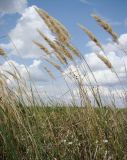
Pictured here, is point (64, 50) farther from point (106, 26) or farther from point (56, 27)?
point (106, 26)

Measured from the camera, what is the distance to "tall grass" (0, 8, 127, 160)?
3.57 metres

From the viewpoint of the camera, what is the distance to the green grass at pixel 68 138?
11.5ft

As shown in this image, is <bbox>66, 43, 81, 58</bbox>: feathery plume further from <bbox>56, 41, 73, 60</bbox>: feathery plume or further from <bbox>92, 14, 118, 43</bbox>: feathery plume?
<bbox>92, 14, 118, 43</bbox>: feathery plume

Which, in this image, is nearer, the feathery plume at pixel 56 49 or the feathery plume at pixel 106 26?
the feathery plume at pixel 56 49

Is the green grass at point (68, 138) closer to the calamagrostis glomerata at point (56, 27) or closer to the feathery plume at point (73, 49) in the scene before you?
the feathery plume at point (73, 49)

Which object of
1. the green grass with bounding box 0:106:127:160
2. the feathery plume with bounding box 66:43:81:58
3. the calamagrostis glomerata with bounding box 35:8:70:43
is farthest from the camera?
the feathery plume with bounding box 66:43:81:58

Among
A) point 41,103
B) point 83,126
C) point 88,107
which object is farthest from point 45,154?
point 41,103

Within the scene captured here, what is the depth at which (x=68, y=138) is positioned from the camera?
4184 mm

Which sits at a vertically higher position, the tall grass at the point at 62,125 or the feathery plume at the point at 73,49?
the feathery plume at the point at 73,49

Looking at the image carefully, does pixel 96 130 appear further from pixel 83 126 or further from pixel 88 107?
pixel 88 107

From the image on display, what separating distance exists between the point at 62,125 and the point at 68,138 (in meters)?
0.43

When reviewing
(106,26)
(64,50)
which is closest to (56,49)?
(64,50)

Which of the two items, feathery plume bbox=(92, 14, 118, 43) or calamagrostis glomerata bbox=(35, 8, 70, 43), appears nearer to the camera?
calamagrostis glomerata bbox=(35, 8, 70, 43)

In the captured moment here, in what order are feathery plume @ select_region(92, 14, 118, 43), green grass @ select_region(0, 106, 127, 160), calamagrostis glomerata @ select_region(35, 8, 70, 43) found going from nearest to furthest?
green grass @ select_region(0, 106, 127, 160) → calamagrostis glomerata @ select_region(35, 8, 70, 43) → feathery plume @ select_region(92, 14, 118, 43)
